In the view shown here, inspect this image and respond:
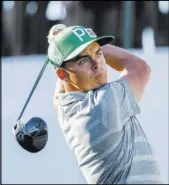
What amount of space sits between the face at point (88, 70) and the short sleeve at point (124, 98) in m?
0.05

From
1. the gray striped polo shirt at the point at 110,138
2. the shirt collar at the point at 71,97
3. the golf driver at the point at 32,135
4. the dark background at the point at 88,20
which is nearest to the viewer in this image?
the gray striped polo shirt at the point at 110,138

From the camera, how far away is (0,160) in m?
6.92

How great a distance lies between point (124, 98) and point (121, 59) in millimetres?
299

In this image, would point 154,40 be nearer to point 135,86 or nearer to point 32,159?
point 32,159

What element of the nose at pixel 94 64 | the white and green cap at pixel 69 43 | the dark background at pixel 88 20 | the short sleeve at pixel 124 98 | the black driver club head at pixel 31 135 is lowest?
the dark background at pixel 88 20

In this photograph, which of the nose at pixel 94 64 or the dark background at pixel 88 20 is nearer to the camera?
the nose at pixel 94 64

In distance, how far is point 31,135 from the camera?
10.0 ft

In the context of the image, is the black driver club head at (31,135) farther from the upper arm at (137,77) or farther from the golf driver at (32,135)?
the upper arm at (137,77)

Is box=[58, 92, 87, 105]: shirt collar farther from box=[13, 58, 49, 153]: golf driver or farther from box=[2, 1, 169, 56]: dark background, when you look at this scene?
box=[2, 1, 169, 56]: dark background

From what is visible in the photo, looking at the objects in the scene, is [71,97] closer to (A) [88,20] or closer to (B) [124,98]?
(B) [124,98]

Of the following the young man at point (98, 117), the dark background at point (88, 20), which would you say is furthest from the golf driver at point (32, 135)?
the dark background at point (88, 20)

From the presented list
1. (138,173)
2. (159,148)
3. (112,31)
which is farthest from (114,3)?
(138,173)

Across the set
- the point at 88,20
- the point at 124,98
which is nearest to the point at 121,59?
the point at 124,98

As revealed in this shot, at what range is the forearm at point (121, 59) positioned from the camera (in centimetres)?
307
